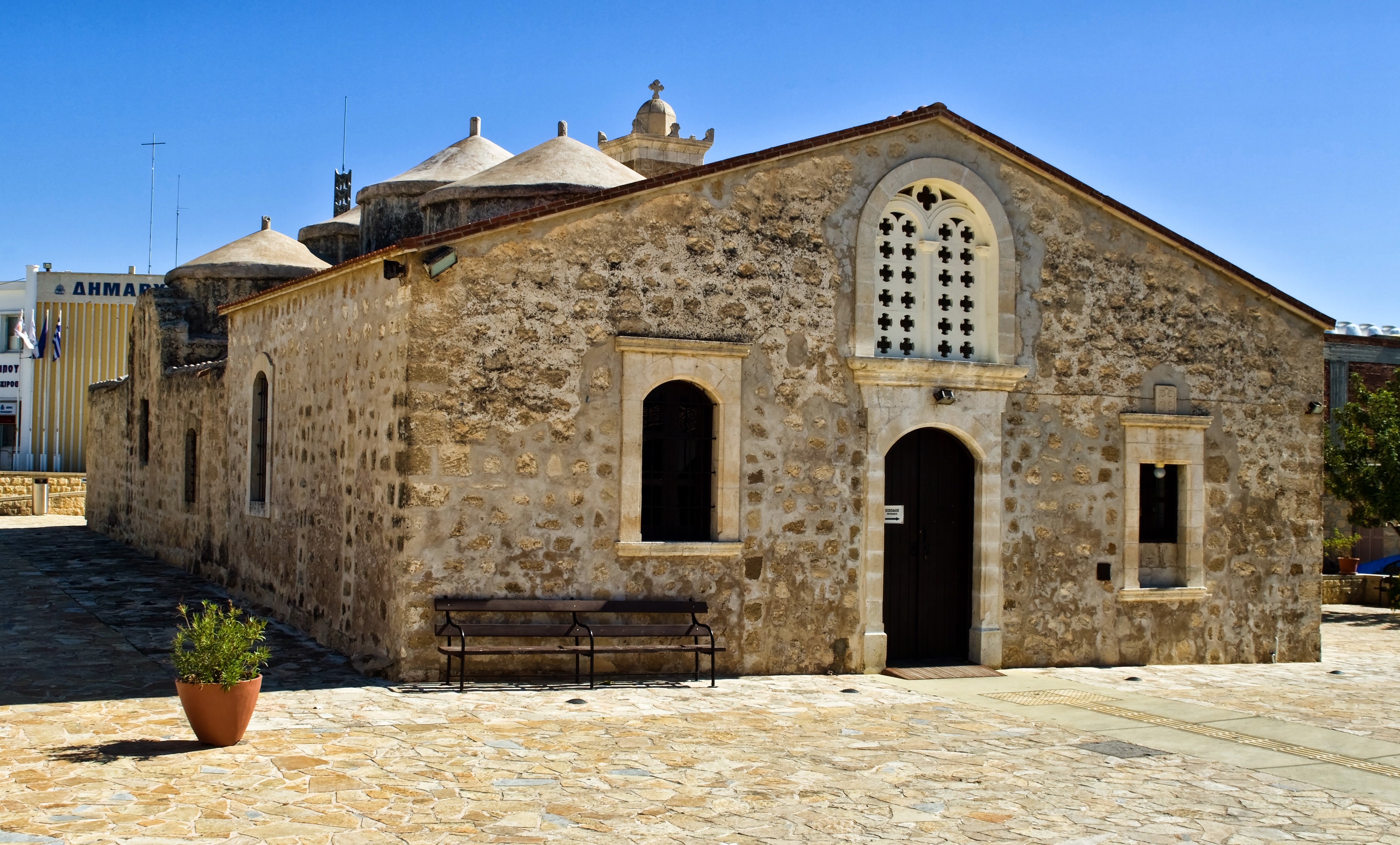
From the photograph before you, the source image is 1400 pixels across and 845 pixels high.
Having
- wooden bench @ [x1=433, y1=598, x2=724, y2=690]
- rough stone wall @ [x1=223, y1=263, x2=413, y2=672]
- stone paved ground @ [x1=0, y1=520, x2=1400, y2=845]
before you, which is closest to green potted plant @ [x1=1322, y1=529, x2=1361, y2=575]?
stone paved ground @ [x1=0, y1=520, x2=1400, y2=845]

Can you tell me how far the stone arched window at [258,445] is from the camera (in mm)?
14586

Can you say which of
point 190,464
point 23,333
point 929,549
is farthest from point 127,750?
point 23,333

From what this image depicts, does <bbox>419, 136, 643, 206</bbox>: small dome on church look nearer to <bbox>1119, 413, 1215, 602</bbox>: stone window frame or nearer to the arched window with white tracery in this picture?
the arched window with white tracery

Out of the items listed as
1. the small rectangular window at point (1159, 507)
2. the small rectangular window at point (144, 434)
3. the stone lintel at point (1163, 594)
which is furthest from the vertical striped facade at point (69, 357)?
the stone lintel at point (1163, 594)

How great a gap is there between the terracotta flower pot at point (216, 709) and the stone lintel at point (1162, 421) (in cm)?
894

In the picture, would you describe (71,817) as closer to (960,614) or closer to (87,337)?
(960,614)

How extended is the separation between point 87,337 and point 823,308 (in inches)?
1579

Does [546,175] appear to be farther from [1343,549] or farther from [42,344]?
[42,344]

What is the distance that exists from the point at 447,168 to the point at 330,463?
7.33 m

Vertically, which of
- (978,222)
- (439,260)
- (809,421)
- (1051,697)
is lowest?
(1051,697)

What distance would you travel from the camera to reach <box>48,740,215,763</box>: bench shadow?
24.0ft

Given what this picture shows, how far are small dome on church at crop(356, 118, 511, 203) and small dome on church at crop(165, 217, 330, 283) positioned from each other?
1791 millimetres

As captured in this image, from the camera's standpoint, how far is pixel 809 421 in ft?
38.0

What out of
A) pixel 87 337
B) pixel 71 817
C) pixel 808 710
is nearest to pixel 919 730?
pixel 808 710
